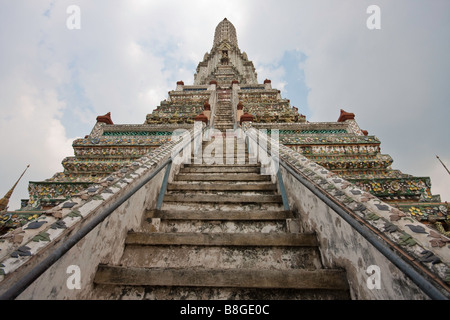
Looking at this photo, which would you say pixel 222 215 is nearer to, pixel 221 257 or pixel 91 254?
pixel 221 257

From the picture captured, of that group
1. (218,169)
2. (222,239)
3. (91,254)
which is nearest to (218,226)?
(222,239)

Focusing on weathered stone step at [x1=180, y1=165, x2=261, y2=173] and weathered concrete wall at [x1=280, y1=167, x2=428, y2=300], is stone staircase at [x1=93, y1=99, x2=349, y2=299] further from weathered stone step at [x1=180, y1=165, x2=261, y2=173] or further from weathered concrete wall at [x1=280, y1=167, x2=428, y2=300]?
weathered stone step at [x1=180, y1=165, x2=261, y2=173]

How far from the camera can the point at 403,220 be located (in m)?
1.15

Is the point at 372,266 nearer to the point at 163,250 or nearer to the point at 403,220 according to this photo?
the point at 403,220

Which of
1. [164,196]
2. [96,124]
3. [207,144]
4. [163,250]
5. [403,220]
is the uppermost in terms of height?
[96,124]

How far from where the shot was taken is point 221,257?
1.84 metres

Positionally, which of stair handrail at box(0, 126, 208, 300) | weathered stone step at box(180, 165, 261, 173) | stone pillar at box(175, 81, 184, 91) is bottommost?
stair handrail at box(0, 126, 208, 300)

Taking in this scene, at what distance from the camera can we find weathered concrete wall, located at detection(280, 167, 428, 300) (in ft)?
3.38

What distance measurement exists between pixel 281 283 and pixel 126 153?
184 inches

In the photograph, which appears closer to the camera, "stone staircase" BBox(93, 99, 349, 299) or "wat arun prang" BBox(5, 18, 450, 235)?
"stone staircase" BBox(93, 99, 349, 299)

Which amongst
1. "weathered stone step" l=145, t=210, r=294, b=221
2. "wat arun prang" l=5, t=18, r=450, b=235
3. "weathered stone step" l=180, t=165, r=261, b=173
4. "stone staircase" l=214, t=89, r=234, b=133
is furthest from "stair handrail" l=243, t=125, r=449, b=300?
"stone staircase" l=214, t=89, r=234, b=133

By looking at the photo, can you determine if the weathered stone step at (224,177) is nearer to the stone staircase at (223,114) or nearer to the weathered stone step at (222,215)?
the weathered stone step at (222,215)

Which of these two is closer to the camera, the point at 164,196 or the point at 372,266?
the point at 372,266

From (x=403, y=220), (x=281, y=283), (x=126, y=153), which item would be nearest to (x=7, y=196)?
(x=126, y=153)
